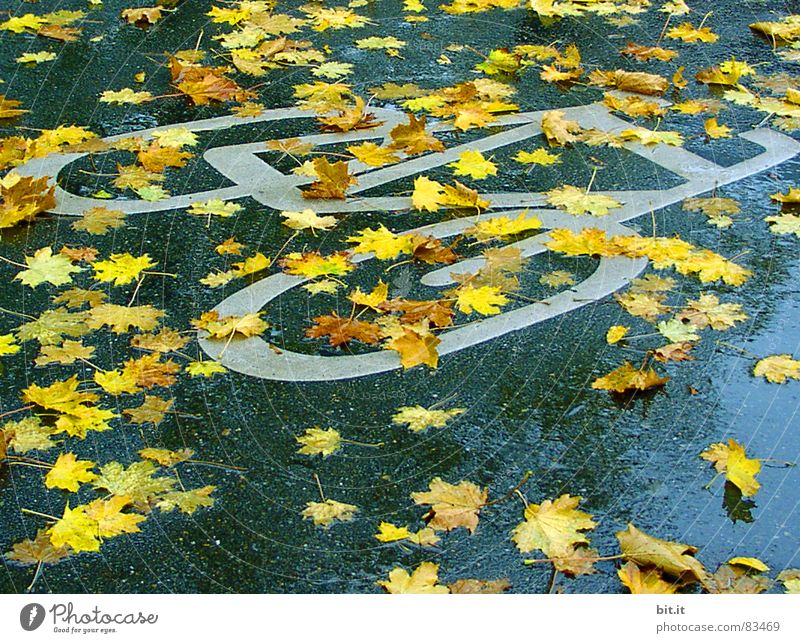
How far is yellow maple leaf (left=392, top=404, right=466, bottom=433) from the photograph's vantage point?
3232 millimetres

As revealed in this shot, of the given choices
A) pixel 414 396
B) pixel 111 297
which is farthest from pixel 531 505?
pixel 111 297

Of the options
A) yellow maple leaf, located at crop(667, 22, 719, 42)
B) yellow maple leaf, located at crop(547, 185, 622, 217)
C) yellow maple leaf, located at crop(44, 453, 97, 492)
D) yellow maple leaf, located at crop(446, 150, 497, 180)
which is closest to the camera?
yellow maple leaf, located at crop(44, 453, 97, 492)

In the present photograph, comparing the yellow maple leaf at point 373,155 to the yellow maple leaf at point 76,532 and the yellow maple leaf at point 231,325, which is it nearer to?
the yellow maple leaf at point 231,325

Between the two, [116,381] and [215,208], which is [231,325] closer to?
[116,381]

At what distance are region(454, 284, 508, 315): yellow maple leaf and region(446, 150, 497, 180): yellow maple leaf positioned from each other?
997mm

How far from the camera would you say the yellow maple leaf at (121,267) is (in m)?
3.98

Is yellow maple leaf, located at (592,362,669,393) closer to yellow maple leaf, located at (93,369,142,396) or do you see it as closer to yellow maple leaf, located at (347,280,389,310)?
yellow maple leaf, located at (347,280,389,310)

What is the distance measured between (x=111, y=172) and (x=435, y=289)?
72.5 inches

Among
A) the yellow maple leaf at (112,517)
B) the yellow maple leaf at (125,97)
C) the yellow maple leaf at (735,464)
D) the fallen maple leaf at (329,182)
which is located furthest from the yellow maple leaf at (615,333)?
the yellow maple leaf at (125,97)

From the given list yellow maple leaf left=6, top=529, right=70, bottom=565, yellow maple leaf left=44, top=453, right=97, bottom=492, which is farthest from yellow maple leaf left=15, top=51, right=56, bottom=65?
yellow maple leaf left=6, top=529, right=70, bottom=565

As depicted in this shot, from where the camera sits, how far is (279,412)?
3.29 meters

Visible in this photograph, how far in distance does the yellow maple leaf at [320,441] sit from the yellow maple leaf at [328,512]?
22 cm

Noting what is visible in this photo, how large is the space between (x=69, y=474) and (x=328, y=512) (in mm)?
792

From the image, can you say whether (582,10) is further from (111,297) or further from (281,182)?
(111,297)
